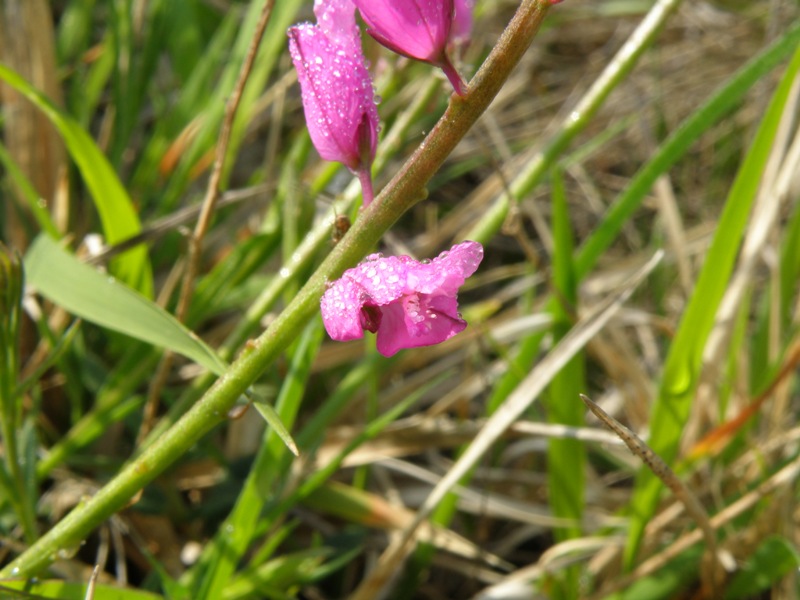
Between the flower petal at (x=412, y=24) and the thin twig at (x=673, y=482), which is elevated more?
the flower petal at (x=412, y=24)

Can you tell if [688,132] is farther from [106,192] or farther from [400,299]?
[106,192]

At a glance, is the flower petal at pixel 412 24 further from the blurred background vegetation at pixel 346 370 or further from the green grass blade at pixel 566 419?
the green grass blade at pixel 566 419

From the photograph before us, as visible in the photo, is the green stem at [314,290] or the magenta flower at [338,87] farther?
the magenta flower at [338,87]

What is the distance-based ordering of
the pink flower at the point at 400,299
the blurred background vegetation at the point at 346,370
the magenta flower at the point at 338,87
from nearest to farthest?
the pink flower at the point at 400,299 < the magenta flower at the point at 338,87 < the blurred background vegetation at the point at 346,370

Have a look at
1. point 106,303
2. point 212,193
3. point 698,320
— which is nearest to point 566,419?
point 698,320

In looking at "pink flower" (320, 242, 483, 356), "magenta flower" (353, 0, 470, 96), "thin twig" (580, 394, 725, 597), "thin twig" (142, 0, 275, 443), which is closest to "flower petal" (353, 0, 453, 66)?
"magenta flower" (353, 0, 470, 96)

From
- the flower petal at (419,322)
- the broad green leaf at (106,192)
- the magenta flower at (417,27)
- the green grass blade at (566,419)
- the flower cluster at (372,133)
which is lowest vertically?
the green grass blade at (566,419)

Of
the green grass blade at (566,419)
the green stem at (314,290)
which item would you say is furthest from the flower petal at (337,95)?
the green grass blade at (566,419)

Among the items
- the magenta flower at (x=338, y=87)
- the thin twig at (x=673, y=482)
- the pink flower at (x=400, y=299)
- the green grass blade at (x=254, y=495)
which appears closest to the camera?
the pink flower at (x=400, y=299)
